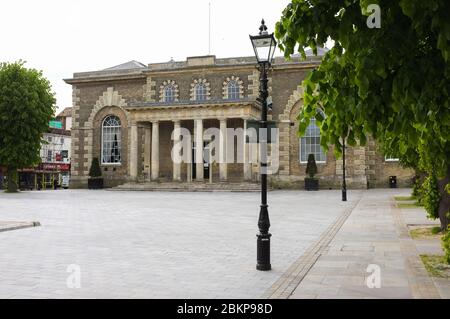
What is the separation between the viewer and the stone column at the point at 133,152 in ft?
135

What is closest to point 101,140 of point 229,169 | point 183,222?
point 229,169

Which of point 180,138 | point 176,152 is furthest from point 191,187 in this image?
point 180,138

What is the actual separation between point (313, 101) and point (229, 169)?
115 feet

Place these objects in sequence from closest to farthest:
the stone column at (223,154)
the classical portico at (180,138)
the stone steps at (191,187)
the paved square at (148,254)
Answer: the paved square at (148,254) < the stone steps at (191,187) < the stone column at (223,154) < the classical portico at (180,138)

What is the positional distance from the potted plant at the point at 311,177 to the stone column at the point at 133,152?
1455 centimetres

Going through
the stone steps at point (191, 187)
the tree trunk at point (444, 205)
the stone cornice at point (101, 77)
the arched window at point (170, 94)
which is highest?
the stone cornice at point (101, 77)

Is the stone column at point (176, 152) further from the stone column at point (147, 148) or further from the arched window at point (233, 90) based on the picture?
the arched window at point (233, 90)

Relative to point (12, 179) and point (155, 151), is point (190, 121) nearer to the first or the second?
point (155, 151)

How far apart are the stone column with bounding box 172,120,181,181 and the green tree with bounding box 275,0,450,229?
34285 millimetres

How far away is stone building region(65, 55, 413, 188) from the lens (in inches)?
1516

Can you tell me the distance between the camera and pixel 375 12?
4.44m

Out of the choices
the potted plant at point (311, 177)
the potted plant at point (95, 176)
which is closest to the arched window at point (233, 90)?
the potted plant at point (311, 177)
